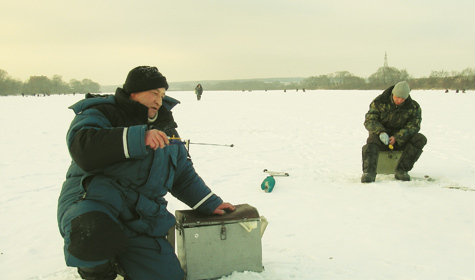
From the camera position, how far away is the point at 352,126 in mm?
13625

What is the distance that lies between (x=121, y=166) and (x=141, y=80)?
56 cm

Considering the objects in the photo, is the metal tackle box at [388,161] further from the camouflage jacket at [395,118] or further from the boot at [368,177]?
the boot at [368,177]

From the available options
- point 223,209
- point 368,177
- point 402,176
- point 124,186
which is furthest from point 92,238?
point 402,176

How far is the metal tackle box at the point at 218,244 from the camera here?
2.74 meters

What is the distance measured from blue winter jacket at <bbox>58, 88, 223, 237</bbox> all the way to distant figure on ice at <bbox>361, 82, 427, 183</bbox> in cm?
347

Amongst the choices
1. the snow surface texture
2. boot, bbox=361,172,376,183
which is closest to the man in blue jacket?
the snow surface texture

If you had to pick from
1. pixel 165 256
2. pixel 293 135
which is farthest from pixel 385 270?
pixel 293 135

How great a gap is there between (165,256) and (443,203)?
347 centimetres

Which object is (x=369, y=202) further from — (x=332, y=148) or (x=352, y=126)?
(x=352, y=126)

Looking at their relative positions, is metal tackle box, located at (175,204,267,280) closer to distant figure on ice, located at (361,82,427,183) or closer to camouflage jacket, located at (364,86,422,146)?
distant figure on ice, located at (361,82,427,183)

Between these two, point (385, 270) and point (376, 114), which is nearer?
point (385, 270)

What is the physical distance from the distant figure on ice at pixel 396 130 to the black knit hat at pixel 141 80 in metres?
3.86

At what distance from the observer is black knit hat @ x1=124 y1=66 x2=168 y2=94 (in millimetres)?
2682

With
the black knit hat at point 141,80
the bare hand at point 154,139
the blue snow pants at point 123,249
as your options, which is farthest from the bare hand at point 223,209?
the black knit hat at point 141,80
